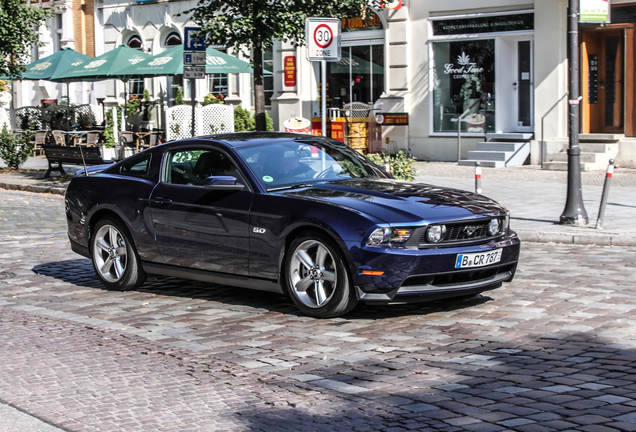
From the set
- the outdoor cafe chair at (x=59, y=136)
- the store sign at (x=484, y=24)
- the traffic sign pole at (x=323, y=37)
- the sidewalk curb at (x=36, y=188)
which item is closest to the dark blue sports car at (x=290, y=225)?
the traffic sign pole at (x=323, y=37)

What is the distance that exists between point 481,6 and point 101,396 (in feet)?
67.1

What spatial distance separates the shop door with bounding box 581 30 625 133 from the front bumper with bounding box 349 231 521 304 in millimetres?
16279

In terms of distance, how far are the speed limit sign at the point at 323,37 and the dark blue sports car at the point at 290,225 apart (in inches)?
136

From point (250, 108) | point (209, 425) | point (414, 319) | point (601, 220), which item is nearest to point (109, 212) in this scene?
point (414, 319)

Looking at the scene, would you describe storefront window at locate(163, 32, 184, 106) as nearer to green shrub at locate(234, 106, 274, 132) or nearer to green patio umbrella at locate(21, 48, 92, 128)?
green shrub at locate(234, 106, 274, 132)

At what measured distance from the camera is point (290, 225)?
713 cm

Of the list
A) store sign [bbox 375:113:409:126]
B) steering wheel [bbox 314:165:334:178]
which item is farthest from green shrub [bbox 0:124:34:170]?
steering wheel [bbox 314:165:334:178]

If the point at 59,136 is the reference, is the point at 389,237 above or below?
below

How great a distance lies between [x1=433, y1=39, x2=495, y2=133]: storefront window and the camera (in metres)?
23.8

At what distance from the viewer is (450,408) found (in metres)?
4.70

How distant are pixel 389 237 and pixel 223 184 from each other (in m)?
1.68

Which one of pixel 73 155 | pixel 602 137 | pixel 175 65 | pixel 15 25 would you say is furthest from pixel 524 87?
pixel 15 25

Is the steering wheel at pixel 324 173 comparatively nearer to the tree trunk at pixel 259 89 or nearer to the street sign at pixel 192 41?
the street sign at pixel 192 41

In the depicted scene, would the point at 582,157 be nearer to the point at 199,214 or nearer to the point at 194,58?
the point at 194,58
